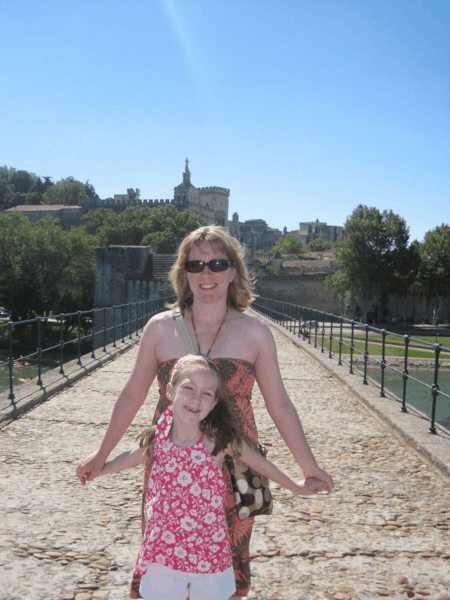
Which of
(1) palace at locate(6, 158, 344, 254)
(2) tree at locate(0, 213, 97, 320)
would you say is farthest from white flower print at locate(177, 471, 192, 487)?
(1) palace at locate(6, 158, 344, 254)

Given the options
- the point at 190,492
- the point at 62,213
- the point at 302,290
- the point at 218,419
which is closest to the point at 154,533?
the point at 190,492

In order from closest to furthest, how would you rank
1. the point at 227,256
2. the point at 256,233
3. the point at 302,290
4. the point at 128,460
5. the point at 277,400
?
the point at 128,460 < the point at 277,400 < the point at 227,256 < the point at 302,290 < the point at 256,233

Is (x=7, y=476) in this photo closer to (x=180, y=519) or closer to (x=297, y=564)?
(x=297, y=564)

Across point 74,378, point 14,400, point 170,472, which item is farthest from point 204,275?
point 74,378

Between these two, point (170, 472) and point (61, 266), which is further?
point (61, 266)

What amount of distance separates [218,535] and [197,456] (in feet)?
0.87

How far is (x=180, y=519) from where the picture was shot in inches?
73.9

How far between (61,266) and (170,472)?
37.1 m

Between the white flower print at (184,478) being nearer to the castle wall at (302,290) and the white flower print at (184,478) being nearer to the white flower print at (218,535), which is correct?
the white flower print at (218,535)

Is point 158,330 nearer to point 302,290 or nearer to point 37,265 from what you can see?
point 37,265

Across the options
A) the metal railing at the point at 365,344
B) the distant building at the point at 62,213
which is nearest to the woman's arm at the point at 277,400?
the metal railing at the point at 365,344

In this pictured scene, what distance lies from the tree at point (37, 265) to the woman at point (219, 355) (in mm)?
34983

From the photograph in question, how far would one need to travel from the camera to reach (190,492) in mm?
1887

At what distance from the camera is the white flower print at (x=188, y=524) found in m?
1.87
